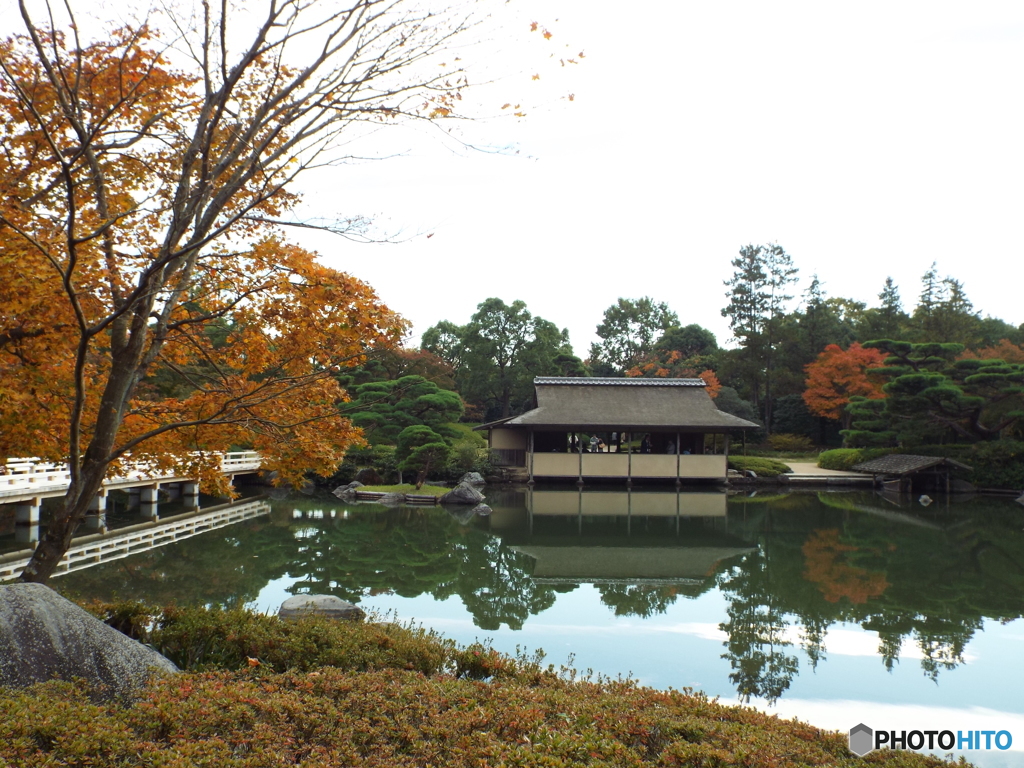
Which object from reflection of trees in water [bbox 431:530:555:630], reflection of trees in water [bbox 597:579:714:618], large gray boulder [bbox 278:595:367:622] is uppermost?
large gray boulder [bbox 278:595:367:622]

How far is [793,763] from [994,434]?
24.2 m

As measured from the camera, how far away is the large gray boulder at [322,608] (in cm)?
661

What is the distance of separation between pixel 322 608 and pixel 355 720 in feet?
10.9

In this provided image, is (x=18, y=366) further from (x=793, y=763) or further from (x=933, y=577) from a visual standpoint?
(x=933, y=577)

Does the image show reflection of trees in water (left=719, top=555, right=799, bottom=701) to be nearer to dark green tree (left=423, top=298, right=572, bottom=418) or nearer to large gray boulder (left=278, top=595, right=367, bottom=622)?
large gray boulder (left=278, top=595, right=367, bottom=622)

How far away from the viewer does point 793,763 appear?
3439 millimetres

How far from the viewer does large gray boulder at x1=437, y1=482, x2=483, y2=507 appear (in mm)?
18922

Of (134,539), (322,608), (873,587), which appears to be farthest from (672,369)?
(322,608)

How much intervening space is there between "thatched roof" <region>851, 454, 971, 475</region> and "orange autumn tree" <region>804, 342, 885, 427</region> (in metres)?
6.31

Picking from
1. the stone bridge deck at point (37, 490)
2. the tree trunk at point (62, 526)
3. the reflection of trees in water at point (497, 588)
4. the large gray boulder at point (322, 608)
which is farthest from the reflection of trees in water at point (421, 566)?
the tree trunk at point (62, 526)

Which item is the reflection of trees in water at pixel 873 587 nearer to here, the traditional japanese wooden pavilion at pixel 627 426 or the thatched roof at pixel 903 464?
the thatched roof at pixel 903 464

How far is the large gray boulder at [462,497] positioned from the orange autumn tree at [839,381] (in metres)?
18.3

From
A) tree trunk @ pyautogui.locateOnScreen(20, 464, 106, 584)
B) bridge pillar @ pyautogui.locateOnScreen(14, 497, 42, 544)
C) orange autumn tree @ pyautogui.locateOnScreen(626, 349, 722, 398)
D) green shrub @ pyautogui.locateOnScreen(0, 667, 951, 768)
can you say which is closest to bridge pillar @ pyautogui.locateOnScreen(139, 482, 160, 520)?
bridge pillar @ pyautogui.locateOnScreen(14, 497, 42, 544)

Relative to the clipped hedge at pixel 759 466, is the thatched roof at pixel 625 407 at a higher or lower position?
higher
